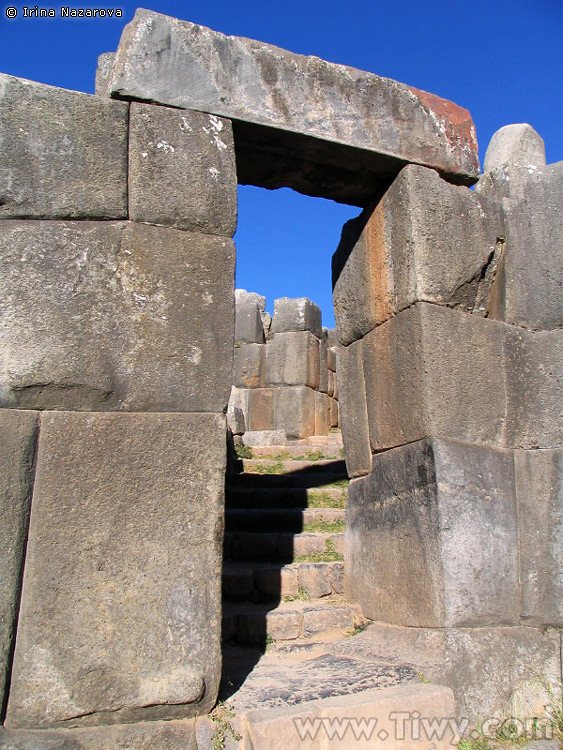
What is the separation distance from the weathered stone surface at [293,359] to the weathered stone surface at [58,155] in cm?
897

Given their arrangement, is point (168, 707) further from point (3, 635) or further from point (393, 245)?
point (393, 245)

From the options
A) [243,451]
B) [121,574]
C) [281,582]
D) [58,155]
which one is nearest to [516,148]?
[58,155]

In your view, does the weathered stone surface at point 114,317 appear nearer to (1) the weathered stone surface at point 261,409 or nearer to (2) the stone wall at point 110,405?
(2) the stone wall at point 110,405

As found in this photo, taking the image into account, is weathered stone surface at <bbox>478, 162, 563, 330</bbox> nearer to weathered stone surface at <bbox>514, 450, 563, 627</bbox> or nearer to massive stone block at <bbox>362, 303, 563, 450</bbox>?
massive stone block at <bbox>362, 303, 563, 450</bbox>

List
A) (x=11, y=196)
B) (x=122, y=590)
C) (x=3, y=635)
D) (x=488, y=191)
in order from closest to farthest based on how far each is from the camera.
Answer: (x=3, y=635), (x=122, y=590), (x=11, y=196), (x=488, y=191)

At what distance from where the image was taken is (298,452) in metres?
8.55

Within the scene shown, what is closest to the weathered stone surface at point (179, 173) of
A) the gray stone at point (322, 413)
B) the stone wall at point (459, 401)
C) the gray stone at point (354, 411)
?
the stone wall at point (459, 401)

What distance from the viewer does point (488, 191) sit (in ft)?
13.9

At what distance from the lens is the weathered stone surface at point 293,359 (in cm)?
1193

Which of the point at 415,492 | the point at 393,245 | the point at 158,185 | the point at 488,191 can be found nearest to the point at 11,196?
the point at 158,185

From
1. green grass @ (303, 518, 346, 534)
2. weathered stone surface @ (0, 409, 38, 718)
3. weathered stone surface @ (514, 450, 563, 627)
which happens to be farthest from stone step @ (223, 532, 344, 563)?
weathered stone surface @ (0, 409, 38, 718)

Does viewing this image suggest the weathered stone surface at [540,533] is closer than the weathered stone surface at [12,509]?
No

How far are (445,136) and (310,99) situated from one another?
89 cm

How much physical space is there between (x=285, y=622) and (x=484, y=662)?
1.17 metres
